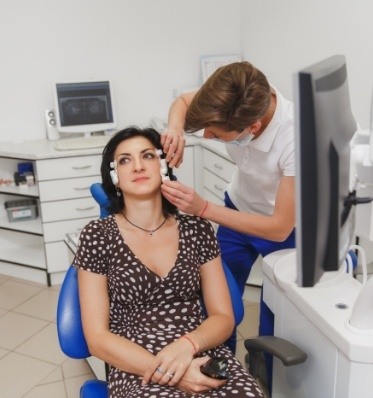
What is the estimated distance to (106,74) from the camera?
11.9 feet

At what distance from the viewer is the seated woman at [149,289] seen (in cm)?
142

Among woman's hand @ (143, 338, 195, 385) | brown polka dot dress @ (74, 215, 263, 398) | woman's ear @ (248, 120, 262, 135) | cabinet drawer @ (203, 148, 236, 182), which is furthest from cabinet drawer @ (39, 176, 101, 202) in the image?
woman's hand @ (143, 338, 195, 385)

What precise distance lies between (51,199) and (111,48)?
47.3 inches

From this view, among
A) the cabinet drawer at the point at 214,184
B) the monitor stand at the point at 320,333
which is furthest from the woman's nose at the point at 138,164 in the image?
the cabinet drawer at the point at 214,184

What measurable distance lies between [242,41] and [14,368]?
2768mm

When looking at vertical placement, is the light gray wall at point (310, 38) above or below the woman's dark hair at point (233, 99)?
above

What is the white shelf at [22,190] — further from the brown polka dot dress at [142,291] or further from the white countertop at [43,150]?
the brown polka dot dress at [142,291]

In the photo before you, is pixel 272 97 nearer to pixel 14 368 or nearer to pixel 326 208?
pixel 326 208

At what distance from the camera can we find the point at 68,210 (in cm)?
319

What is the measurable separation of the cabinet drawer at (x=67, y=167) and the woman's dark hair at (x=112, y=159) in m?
1.42

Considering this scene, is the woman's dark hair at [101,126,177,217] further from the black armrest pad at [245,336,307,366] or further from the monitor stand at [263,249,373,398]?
the black armrest pad at [245,336,307,366]

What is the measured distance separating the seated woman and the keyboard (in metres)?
1.49

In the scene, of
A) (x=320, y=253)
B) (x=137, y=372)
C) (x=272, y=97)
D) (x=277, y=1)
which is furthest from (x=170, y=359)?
(x=277, y=1)

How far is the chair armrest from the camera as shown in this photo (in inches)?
52.0
